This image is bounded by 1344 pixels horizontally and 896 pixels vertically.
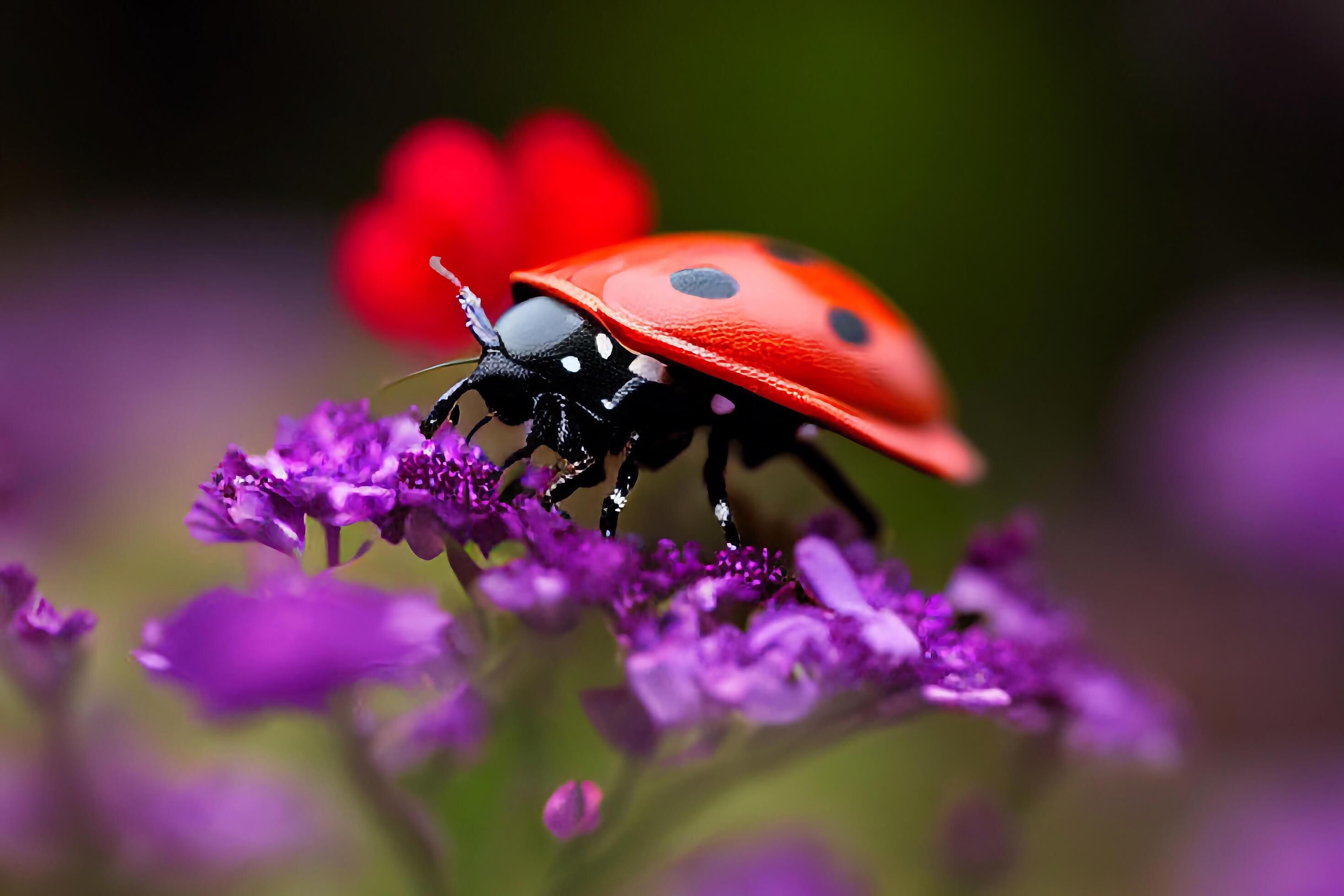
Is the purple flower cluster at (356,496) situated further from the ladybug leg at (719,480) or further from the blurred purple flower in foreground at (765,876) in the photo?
the blurred purple flower in foreground at (765,876)

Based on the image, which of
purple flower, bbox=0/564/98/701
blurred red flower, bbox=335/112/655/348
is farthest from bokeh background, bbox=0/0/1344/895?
purple flower, bbox=0/564/98/701

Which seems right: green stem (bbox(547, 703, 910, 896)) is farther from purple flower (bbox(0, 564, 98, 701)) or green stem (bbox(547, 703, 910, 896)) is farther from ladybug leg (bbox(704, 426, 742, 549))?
purple flower (bbox(0, 564, 98, 701))

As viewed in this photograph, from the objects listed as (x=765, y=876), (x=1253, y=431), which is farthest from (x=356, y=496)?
(x=1253, y=431)

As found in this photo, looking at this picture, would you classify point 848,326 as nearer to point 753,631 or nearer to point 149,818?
point 753,631

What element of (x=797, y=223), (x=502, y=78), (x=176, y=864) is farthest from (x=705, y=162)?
(x=176, y=864)

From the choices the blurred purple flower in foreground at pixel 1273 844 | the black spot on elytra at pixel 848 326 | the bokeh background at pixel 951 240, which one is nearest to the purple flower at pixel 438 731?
the black spot on elytra at pixel 848 326

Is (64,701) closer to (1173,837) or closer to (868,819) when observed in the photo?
(868,819)
